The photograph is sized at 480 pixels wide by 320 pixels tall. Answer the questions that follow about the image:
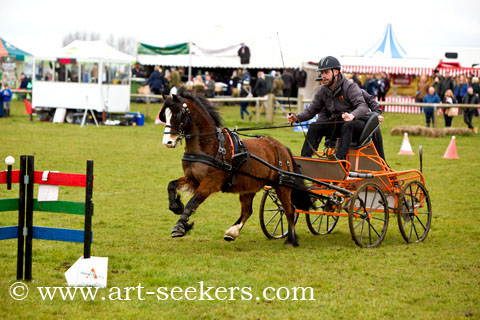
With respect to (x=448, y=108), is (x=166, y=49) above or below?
above

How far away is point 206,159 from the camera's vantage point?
8039mm

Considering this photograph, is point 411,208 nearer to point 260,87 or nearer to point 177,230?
point 177,230

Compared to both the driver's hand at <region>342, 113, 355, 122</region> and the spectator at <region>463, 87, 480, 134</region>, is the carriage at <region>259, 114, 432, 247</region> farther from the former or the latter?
the spectator at <region>463, 87, 480, 134</region>

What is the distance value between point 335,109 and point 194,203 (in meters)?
2.48

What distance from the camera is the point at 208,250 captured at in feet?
27.5

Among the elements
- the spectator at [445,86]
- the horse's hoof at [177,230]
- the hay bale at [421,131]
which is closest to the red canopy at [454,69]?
the spectator at [445,86]

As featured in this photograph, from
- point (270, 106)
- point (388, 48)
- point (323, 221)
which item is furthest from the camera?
point (388, 48)

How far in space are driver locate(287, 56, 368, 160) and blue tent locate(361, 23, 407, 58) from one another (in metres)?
27.2

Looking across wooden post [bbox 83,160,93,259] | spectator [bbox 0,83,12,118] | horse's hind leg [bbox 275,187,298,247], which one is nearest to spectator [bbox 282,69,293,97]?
horse's hind leg [bbox 275,187,298,247]

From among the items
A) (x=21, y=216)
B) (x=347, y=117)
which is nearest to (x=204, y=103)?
(x=347, y=117)

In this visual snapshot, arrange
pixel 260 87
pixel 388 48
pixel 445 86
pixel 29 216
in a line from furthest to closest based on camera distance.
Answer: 1. pixel 388 48
2. pixel 260 87
3. pixel 445 86
4. pixel 29 216

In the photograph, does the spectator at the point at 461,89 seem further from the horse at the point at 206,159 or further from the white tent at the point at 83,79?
the horse at the point at 206,159

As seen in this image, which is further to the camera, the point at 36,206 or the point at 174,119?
the point at 174,119

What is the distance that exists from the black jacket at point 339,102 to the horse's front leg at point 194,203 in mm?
1853
